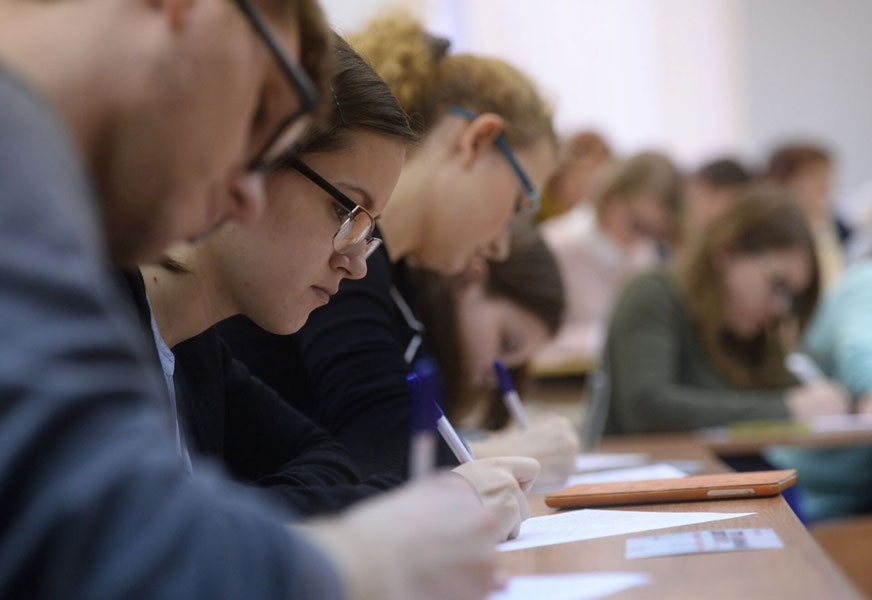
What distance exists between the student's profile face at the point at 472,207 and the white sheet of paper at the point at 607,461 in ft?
1.27

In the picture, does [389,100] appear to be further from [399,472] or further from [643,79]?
[643,79]

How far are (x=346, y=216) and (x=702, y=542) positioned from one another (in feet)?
1.53

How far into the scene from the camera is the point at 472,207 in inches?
68.7

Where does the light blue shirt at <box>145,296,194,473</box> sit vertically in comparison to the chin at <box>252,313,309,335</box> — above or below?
below

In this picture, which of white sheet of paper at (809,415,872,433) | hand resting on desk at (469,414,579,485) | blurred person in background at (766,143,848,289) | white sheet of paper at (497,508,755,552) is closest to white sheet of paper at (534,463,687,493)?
hand resting on desk at (469,414,579,485)

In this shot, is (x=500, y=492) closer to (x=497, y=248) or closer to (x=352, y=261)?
(x=352, y=261)

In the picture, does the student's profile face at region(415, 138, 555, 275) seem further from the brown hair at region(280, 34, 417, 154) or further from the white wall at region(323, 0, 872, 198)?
the white wall at region(323, 0, 872, 198)

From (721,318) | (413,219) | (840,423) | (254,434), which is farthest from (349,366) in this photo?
(721,318)

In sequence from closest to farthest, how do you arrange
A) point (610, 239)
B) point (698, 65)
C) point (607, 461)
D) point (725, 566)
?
point (725, 566), point (607, 461), point (610, 239), point (698, 65)

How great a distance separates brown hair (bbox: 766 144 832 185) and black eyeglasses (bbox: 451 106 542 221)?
3.90 metres

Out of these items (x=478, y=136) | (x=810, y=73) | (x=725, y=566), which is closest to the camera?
(x=725, y=566)

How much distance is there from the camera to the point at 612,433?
2.93 meters

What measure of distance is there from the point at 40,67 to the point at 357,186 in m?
0.55

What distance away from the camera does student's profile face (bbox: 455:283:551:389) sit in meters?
2.12
